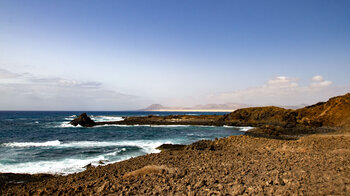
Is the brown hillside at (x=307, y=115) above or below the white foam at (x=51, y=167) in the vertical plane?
above

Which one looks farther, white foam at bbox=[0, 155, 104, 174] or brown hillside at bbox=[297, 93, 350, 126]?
brown hillside at bbox=[297, 93, 350, 126]

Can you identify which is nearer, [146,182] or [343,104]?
[146,182]

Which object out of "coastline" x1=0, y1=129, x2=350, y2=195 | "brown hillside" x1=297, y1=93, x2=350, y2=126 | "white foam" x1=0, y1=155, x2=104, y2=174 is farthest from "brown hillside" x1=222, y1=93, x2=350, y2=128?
"white foam" x1=0, y1=155, x2=104, y2=174

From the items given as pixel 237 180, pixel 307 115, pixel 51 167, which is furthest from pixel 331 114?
pixel 51 167

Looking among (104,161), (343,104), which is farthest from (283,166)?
(343,104)

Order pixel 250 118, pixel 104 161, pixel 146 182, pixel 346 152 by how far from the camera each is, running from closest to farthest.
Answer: pixel 146 182 → pixel 346 152 → pixel 104 161 → pixel 250 118

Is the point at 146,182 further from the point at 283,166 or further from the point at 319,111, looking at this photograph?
the point at 319,111

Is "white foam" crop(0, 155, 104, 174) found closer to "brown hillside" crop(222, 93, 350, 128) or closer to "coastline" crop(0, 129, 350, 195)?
"coastline" crop(0, 129, 350, 195)

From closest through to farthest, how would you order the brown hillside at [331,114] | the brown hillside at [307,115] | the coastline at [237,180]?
the coastline at [237,180] → the brown hillside at [331,114] → the brown hillside at [307,115]

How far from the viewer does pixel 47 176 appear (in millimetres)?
11047

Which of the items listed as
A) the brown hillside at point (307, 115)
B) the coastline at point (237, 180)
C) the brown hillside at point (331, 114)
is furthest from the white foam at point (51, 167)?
the brown hillside at point (331, 114)

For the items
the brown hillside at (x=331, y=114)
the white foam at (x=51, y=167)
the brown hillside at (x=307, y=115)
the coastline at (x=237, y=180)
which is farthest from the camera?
the brown hillside at (x=307, y=115)

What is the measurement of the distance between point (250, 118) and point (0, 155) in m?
46.4

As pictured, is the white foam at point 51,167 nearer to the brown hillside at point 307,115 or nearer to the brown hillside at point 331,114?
the brown hillside at point 307,115
